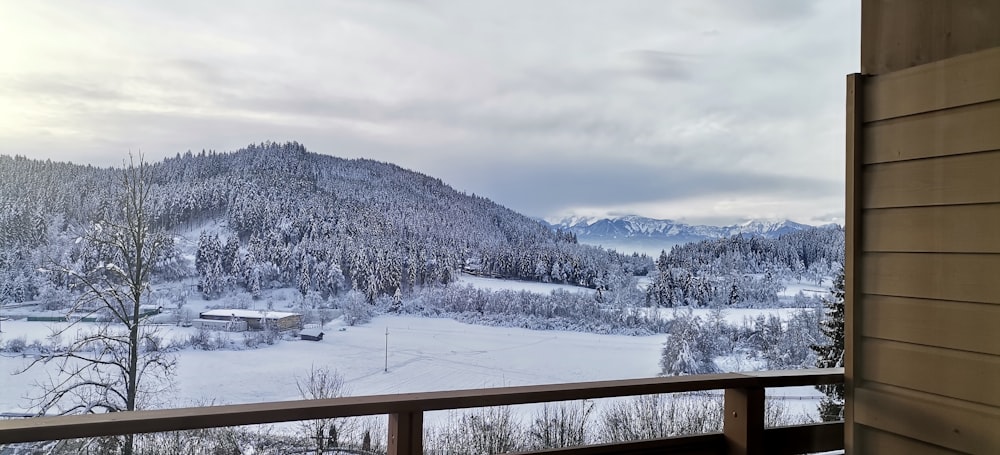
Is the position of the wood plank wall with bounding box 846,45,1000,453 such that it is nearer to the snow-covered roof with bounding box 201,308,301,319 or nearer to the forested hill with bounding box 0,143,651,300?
the forested hill with bounding box 0,143,651,300

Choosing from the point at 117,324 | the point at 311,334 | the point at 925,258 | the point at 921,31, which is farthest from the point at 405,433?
the point at 117,324

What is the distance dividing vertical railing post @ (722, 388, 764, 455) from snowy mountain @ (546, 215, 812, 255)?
4848 millimetres

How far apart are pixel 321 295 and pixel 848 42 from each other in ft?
17.1

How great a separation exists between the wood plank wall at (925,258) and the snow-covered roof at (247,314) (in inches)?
235

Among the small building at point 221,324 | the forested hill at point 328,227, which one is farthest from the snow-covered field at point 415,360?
the forested hill at point 328,227

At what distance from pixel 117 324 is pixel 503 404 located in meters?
6.56

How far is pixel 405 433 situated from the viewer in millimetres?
1269

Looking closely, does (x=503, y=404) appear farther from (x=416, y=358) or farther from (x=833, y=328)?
(x=833, y=328)

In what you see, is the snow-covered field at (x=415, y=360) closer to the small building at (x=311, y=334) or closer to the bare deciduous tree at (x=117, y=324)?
the small building at (x=311, y=334)

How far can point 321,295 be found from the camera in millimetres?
6582

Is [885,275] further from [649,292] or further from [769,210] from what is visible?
[649,292]

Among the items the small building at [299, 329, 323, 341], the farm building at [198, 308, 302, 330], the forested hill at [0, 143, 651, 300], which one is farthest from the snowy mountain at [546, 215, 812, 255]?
the farm building at [198, 308, 302, 330]

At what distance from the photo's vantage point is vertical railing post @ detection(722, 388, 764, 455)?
61.4 inches

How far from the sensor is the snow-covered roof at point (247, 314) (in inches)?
252
